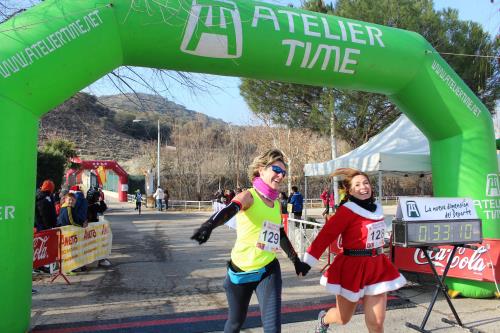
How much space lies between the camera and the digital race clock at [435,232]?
4496 mm

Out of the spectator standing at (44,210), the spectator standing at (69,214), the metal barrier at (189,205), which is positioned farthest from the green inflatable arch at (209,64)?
the metal barrier at (189,205)

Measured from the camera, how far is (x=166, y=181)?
40.9 meters

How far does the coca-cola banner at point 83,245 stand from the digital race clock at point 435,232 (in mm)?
5615

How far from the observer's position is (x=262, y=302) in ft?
10.8

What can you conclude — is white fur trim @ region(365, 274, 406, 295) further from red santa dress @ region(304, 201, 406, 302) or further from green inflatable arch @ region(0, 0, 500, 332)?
green inflatable arch @ region(0, 0, 500, 332)

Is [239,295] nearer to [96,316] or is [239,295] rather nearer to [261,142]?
[96,316]

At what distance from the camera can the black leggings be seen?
127 inches

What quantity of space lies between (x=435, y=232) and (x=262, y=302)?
233cm

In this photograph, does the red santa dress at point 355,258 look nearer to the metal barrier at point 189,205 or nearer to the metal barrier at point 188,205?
the metal barrier at point 189,205

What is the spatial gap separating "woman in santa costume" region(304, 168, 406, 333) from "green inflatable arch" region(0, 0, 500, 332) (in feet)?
7.09

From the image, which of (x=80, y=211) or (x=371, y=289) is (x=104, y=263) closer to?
(x=80, y=211)

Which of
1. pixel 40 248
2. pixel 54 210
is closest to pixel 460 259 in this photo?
pixel 40 248

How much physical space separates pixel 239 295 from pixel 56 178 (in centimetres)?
2172

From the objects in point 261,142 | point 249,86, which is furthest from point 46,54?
point 261,142
